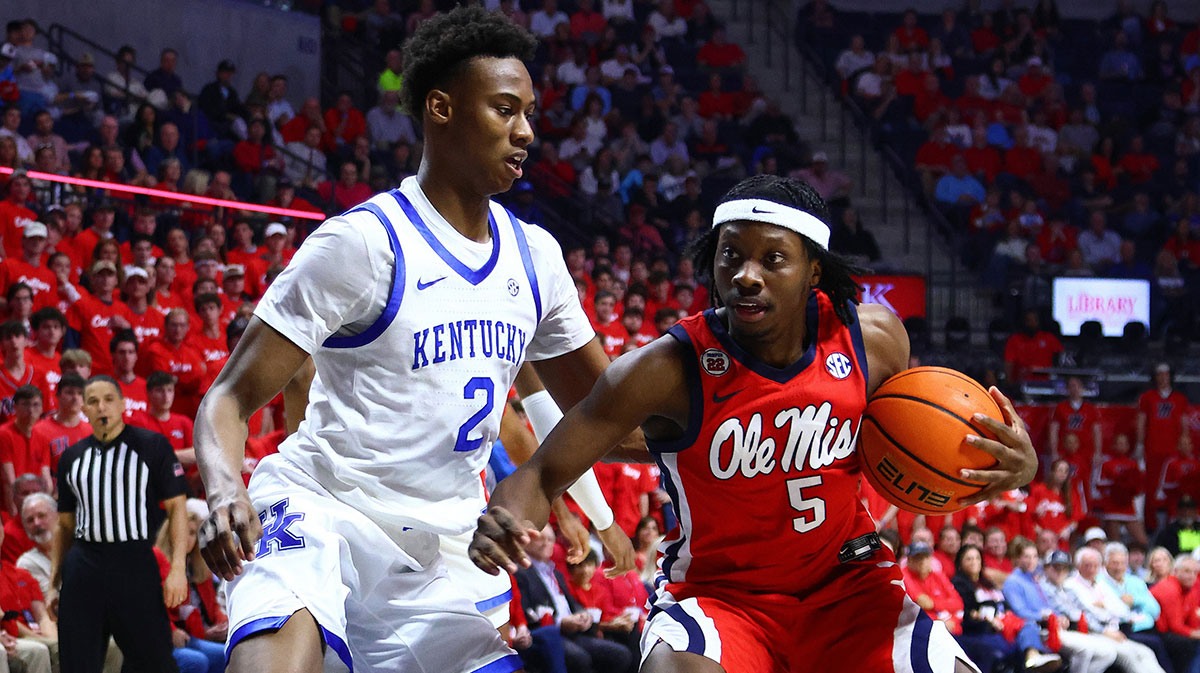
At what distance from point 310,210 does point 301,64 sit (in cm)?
421

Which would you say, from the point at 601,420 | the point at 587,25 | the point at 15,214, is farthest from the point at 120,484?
the point at 587,25

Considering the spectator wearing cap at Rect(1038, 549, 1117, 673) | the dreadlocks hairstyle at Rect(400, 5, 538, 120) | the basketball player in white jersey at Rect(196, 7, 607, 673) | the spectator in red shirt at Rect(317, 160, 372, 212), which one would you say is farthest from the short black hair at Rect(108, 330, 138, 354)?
the spectator wearing cap at Rect(1038, 549, 1117, 673)

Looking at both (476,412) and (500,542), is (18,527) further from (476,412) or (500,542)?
(500,542)

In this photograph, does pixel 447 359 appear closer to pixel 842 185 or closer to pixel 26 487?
pixel 26 487

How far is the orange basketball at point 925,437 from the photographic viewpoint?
10.4ft

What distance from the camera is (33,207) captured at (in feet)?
32.9

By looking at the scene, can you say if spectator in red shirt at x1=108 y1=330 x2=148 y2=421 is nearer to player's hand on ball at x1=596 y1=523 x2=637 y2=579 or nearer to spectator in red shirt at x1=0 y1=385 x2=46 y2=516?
spectator in red shirt at x1=0 y1=385 x2=46 y2=516

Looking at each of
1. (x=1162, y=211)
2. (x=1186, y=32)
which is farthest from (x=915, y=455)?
(x=1186, y=32)

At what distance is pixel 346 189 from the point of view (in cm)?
1222

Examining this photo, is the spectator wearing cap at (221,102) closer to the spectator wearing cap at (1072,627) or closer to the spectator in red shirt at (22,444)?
the spectator in red shirt at (22,444)

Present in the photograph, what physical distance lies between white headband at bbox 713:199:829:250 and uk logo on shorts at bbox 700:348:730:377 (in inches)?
13.1

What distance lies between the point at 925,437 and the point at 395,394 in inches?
47.6

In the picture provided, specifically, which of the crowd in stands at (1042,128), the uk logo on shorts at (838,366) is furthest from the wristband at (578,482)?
the crowd in stands at (1042,128)

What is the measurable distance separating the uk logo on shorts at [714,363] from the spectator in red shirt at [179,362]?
6178mm
